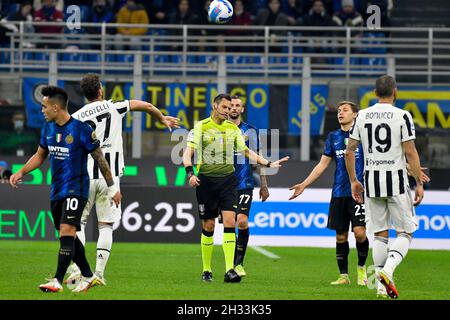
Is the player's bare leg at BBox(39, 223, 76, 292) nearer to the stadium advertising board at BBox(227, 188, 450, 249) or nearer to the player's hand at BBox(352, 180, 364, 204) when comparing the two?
the player's hand at BBox(352, 180, 364, 204)

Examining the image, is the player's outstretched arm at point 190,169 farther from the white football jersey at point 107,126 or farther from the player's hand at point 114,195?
the player's hand at point 114,195

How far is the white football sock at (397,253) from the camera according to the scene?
10.8 m

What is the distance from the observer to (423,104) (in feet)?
79.2

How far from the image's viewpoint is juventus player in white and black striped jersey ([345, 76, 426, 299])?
36.0ft

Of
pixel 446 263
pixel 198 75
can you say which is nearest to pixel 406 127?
pixel 446 263

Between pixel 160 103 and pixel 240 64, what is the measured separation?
6.74ft

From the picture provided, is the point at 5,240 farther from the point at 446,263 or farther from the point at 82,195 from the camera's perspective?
the point at 82,195

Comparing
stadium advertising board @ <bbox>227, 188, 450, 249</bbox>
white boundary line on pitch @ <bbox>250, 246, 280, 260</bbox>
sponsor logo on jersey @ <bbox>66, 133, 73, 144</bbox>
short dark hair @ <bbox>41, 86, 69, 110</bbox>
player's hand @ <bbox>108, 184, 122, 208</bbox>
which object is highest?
short dark hair @ <bbox>41, 86, 69, 110</bbox>

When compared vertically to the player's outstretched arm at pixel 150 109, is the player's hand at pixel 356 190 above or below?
below

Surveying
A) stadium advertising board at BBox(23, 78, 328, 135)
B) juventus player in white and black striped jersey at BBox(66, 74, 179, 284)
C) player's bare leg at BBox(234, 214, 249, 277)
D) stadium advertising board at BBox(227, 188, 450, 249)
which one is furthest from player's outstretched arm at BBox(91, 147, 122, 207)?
stadium advertising board at BBox(23, 78, 328, 135)

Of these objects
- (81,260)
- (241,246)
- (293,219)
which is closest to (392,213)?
(81,260)

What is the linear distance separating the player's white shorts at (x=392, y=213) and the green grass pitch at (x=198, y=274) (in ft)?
2.37

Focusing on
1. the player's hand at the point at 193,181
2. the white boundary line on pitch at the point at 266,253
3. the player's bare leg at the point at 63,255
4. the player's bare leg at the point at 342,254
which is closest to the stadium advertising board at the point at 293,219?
the white boundary line on pitch at the point at 266,253

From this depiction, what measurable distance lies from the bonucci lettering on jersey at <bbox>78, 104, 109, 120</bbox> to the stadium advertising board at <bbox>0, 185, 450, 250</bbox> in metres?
8.31
